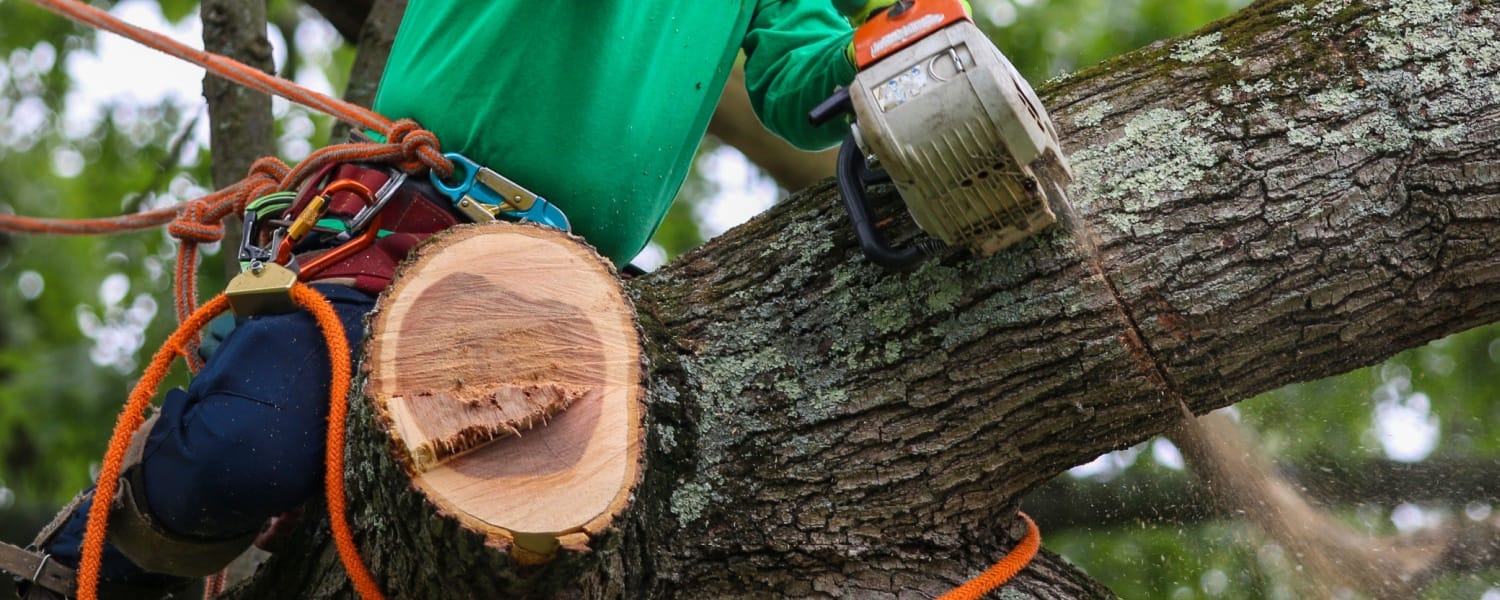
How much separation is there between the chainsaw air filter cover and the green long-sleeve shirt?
0.30 metres

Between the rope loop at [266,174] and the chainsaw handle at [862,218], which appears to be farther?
the rope loop at [266,174]

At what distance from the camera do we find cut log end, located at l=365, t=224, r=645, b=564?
155cm

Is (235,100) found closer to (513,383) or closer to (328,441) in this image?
(328,441)

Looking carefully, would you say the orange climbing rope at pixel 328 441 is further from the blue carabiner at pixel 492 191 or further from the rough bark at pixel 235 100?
the rough bark at pixel 235 100

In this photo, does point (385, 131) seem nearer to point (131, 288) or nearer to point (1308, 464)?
point (1308, 464)

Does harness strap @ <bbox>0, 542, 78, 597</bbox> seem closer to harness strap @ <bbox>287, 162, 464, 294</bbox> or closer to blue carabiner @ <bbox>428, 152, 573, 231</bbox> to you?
harness strap @ <bbox>287, 162, 464, 294</bbox>

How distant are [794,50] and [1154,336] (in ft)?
2.84

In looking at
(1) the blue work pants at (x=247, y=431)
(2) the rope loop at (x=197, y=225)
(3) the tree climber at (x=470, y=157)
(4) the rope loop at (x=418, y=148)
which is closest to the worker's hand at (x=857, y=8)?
(3) the tree climber at (x=470, y=157)

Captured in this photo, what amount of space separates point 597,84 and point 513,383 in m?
0.77

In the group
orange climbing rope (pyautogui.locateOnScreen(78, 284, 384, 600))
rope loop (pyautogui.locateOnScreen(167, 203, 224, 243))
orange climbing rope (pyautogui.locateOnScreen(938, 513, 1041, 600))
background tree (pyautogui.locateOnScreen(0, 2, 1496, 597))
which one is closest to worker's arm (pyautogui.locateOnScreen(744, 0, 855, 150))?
orange climbing rope (pyautogui.locateOnScreen(938, 513, 1041, 600))

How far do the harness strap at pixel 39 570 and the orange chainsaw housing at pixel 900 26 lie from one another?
58.9 inches

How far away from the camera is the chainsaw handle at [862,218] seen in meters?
1.97

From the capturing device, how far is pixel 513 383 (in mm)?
1646

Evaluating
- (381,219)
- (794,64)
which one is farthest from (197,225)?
(794,64)
